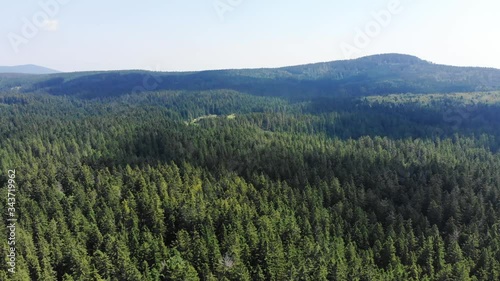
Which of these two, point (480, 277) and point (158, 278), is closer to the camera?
point (158, 278)

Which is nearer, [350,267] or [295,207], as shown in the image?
[350,267]

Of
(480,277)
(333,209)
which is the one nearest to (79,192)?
(333,209)

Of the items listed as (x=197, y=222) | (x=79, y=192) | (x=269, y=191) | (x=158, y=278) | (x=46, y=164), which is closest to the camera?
(x=158, y=278)

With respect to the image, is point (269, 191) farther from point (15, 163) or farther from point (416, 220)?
point (15, 163)

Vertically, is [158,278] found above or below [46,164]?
below

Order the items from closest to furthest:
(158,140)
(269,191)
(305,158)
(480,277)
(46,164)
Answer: (480,277) → (269,191) → (46,164) → (305,158) → (158,140)

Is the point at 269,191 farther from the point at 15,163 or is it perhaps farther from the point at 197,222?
the point at 15,163

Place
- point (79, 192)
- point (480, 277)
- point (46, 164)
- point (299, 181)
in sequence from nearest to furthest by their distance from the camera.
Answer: point (480, 277), point (79, 192), point (299, 181), point (46, 164)

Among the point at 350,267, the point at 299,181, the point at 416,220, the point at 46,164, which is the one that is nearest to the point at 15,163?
the point at 46,164

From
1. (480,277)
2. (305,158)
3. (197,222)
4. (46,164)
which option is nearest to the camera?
(480,277)
